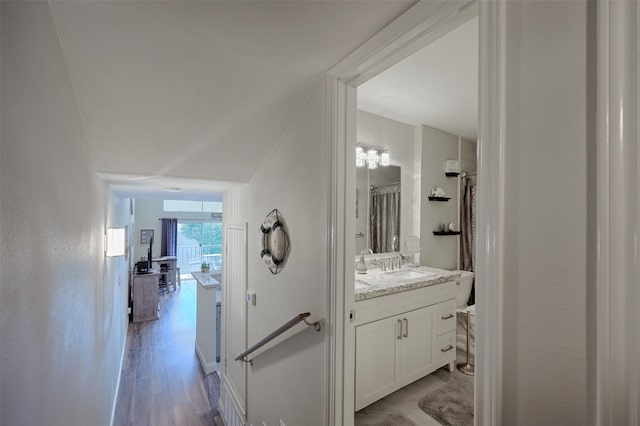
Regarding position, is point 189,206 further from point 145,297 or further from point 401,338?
point 401,338

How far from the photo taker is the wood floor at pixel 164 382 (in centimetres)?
287

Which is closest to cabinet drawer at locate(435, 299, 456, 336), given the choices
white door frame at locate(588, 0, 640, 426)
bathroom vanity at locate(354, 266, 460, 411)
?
bathroom vanity at locate(354, 266, 460, 411)

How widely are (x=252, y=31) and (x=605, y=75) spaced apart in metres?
1.02

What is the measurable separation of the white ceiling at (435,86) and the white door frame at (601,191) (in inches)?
30.4

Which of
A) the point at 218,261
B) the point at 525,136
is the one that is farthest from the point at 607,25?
the point at 218,261

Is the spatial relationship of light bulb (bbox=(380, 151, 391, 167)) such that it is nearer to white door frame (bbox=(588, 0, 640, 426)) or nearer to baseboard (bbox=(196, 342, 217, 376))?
white door frame (bbox=(588, 0, 640, 426))

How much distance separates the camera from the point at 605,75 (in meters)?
0.52

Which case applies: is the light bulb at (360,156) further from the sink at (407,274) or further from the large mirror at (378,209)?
the sink at (407,274)

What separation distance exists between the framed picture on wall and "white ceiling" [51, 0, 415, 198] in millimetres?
7545

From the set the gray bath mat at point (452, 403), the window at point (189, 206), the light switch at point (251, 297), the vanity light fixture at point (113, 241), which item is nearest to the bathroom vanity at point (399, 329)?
the gray bath mat at point (452, 403)

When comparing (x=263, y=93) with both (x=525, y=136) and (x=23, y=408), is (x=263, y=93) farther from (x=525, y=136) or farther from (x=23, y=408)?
(x=23, y=408)

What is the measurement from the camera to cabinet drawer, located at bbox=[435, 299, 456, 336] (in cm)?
243

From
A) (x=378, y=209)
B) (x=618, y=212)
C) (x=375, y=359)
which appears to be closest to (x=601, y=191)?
(x=618, y=212)

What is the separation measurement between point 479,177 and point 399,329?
1.77 meters
